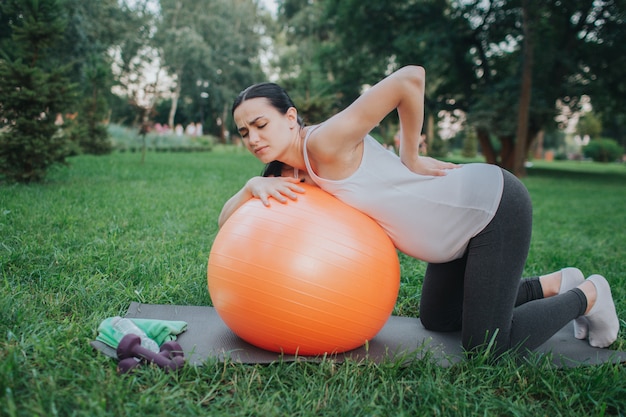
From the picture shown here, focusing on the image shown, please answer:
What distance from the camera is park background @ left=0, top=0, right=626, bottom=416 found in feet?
7.15

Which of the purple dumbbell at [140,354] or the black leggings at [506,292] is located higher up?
the black leggings at [506,292]

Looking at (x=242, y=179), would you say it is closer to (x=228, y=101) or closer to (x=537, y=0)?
(x=537, y=0)

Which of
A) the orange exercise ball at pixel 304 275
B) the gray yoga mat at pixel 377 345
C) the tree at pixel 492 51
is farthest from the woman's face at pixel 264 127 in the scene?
the tree at pixel 492 51

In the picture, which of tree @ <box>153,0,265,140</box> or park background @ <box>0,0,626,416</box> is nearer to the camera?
park background @ <box>0,0,626,416</box>

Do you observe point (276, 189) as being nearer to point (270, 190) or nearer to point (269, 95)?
point (270, 190)

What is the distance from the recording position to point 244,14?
38.5 meters

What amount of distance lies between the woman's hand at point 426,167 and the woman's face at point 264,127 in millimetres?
704

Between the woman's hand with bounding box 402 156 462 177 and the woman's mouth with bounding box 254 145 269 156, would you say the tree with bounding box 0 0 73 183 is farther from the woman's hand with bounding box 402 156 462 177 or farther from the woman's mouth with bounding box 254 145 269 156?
the woman's hand with bounding box 402 156 462 177

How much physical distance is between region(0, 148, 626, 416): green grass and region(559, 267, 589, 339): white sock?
21cm

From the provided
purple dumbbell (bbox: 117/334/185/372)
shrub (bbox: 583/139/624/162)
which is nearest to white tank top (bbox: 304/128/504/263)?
purple dumbbell (bbox: 117/334/185/372)

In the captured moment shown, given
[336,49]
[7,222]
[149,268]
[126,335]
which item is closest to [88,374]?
[126,335]

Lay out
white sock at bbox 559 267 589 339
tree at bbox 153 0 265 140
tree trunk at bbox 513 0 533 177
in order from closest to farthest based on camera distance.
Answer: white sock at bbox 559 267 589 339
tree trunk at bbox 513 0 533 177
tree at bbox 153 0 265 140

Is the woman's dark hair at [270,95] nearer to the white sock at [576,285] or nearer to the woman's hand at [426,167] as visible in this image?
the woman's hand at [426,167]

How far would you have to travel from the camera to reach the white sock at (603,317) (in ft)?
9.30
